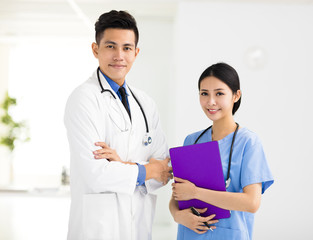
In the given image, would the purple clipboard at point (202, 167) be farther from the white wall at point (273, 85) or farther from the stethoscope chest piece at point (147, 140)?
the white wall at point (273, 85)

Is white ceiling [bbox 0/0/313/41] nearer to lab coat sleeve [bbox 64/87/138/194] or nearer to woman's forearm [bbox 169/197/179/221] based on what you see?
lab coat sleeve [bbox 64/87/138/194]

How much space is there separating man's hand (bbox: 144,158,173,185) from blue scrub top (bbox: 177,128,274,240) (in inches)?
10.5

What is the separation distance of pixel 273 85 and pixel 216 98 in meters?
2.70

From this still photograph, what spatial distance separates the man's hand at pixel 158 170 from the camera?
156 cm

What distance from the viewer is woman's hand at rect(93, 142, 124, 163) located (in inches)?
58.2

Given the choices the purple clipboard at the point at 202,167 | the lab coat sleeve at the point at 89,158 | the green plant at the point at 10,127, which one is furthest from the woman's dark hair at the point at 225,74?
the green plant at the point at 10,127

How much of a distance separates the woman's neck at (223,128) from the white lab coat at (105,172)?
32 centimetres

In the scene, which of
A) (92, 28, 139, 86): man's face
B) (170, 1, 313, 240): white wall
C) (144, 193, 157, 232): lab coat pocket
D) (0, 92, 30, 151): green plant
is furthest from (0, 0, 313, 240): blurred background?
A: (0, 92, 30, 151): green plant

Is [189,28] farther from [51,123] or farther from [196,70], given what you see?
[51,123]

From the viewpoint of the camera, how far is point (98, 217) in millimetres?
1506

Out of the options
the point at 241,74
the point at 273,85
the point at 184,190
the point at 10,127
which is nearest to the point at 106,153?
the point at 184,190

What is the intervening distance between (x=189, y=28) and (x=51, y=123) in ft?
16.8

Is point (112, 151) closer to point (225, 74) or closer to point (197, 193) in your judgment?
point (197, 193)

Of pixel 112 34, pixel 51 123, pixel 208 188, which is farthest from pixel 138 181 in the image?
pixel 51 123
